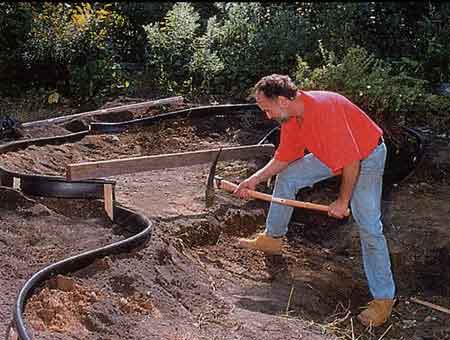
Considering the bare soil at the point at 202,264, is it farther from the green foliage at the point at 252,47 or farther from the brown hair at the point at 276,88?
the green foliage at the point at 252,47

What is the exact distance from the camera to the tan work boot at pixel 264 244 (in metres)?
6.02

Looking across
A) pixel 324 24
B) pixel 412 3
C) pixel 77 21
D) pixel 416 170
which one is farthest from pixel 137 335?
pixel 412 3

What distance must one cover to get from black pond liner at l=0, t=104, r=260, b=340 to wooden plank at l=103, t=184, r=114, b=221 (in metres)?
0.04

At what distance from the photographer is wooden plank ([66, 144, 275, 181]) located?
587 centimetres

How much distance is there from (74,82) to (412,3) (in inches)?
213

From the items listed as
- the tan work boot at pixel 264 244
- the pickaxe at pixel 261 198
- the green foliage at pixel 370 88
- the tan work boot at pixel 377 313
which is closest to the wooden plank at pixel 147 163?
the pickaxe at pixel 261 198

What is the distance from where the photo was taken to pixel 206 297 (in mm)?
5098

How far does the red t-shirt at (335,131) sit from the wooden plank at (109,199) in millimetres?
1556

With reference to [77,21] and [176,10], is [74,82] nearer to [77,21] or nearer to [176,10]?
[77,21]

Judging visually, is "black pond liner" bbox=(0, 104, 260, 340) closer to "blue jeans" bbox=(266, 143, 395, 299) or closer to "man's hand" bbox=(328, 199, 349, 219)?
"blue jeans" bbox=(266, 143, 395, 299)

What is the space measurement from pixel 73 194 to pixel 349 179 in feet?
7.68

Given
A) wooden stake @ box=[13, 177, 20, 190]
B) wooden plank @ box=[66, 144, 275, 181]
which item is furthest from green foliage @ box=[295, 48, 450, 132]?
wooden stake @ box=[13, 177, 20, 190]

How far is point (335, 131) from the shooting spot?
4.76m

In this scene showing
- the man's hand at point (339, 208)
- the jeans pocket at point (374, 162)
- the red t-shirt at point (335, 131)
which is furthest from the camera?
the jeans pocket at point (374, 162)
